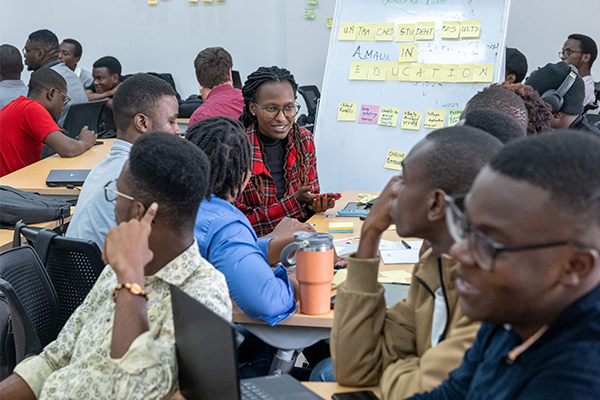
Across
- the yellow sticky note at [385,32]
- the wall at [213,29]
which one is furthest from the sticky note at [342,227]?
the wall at [213,29]

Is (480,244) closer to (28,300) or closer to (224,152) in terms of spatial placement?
(224,152)

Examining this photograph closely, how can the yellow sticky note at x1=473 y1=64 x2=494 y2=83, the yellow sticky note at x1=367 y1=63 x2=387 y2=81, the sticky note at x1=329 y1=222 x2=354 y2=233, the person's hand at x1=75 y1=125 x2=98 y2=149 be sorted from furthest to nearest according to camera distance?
1. the person's hand at x1=75 y1=125 x2=98 y2=149
2. the yellow sticky note at x1=367 y1=63 x2=387 y2=81
3. the yellow sticky note at x1=473 y1=64 x2=494 y2=83
4. the sticky note at x1=329 y1=222 x2=354 y2=233

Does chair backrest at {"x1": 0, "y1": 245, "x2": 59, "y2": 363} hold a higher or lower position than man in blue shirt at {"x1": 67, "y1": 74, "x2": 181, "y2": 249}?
lower

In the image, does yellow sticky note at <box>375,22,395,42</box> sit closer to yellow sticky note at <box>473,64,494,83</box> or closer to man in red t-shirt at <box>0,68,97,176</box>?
yellow sticky note at <box>473,64,494,83</box>

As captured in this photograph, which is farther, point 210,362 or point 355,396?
point 355,396

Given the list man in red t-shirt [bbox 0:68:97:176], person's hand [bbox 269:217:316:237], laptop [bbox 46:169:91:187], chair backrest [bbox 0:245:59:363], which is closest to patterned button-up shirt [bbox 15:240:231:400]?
chair backrest [bbox 0:245:59:363]

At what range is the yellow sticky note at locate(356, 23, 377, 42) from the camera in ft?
11.3

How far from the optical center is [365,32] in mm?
3441

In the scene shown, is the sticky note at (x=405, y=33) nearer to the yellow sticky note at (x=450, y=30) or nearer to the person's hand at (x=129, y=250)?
the yellow sticky note at (x=450, y=30)

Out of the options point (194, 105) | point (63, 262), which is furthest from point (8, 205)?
point (194, 105)

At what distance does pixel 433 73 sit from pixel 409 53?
0.19 m

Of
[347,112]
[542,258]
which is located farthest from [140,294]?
[347,112]

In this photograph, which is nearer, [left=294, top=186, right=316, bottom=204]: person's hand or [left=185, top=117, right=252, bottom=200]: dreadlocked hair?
[left=185, top=117, right=252, bottom=200]: dreadlocked hair

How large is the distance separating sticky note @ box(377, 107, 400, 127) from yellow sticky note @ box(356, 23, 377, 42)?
452mm
